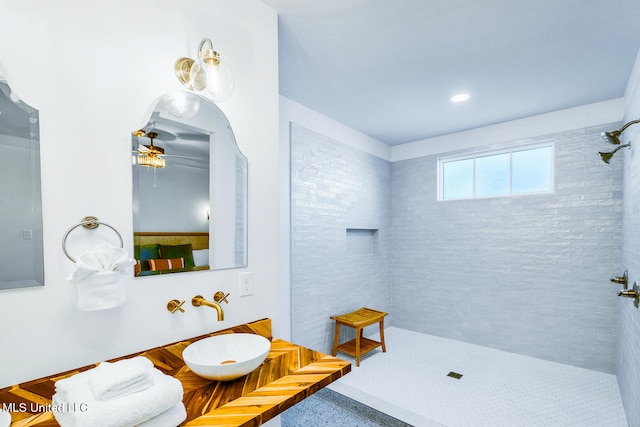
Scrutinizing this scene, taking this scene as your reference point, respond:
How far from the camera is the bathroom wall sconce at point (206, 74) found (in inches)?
52.9

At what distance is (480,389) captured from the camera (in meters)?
2.57

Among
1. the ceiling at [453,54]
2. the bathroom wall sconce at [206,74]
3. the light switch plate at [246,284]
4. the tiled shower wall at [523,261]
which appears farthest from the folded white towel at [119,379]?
the tiled shower wall at [523,261]

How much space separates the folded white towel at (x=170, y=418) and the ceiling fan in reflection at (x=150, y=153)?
0.87 metres

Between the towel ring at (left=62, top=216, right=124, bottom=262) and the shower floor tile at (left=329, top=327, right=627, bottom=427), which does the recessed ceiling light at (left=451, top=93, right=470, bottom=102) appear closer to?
the shower floor tile at (left=329, top=327, right=627, bottom=427)

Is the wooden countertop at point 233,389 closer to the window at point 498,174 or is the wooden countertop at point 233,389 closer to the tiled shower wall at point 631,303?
the tiled shower wall at point 631,303

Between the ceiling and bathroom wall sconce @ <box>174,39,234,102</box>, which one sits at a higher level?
the ceiling

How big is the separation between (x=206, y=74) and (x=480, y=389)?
299cm

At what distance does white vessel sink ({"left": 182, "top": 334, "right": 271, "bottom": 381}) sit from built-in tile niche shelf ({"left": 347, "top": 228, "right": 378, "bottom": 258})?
90.3 inches

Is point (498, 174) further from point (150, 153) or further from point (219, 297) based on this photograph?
point (150, 153)

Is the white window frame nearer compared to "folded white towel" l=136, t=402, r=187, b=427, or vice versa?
"folded white towel" l=136, t=402, r=187, b=427

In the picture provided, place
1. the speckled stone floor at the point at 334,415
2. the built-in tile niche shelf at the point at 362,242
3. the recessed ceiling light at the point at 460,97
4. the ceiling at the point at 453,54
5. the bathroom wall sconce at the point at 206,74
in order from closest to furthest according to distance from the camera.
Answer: the bathroom wall sconce at the point at 206,74, the ceiling at the point at 453,54, the speckled stone floor at the point at 334,415, the recessed ceiling light at the point at 460,97, the built-in tile niche shelf at the point at 362,242

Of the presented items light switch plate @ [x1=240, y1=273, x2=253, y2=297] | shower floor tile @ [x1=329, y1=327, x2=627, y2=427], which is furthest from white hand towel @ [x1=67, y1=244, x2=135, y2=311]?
shower floor tile @ [x1=329, y1=327, x2=627, y2=427]

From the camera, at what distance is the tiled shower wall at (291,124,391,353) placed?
2.89 meters

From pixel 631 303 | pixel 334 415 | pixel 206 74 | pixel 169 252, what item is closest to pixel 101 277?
pixel 169 252
